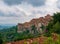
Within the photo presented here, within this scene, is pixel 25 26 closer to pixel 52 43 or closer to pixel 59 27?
pixel 59 27

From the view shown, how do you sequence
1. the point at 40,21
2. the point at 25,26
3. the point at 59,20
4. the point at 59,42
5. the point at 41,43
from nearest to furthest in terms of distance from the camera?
the point at 59,42 < the point at 41,43 < the point at 59,20 < the point at 40,21 < the point at 25,26

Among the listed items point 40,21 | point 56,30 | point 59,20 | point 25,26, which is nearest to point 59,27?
point 56,30

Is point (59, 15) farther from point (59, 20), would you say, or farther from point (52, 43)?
point (52, 43)

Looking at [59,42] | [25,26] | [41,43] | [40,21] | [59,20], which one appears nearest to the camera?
[59,42]

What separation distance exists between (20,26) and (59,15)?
89701 mm

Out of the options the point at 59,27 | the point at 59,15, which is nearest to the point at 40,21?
the point at 59,15

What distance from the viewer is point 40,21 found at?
388 feet

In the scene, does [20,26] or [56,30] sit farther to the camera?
[20,26]

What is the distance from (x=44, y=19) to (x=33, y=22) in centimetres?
646

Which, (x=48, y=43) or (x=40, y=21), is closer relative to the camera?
(x=48, y=43)

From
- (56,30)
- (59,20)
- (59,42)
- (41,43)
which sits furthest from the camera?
(59,20)

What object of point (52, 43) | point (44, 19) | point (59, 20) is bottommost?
point (52, 43)

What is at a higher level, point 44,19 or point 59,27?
point 44,19

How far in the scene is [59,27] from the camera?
104 feet
